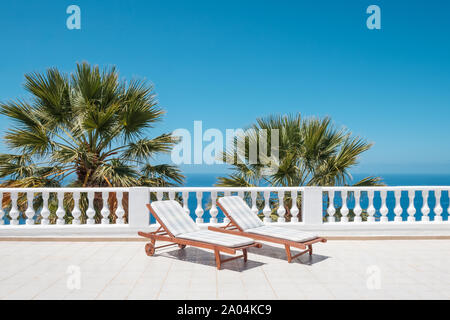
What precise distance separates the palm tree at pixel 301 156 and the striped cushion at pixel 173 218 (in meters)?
3.19

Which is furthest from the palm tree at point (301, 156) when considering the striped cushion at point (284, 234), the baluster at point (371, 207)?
the striped cushion at point (284, 234)

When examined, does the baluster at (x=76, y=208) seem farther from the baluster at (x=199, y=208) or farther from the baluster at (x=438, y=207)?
the baluster at (x=438, y=207)

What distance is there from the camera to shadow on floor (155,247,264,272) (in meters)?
5.14

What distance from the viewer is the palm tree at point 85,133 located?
860cm

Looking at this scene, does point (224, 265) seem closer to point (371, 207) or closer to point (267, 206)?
point (267, 206)

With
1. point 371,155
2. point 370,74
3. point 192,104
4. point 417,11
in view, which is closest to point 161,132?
point 371,155

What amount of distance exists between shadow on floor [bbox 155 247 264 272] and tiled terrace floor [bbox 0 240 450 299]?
2 cm

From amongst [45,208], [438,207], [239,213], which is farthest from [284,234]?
[45,208]

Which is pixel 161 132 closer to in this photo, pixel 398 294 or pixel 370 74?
pixel 398 294

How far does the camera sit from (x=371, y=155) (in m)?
9.27

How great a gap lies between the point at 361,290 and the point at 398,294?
1.25 feet

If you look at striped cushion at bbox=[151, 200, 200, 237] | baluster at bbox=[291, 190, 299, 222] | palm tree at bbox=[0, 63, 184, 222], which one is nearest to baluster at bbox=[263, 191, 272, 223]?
baluster at bbox=[291, 190, 299, 222]

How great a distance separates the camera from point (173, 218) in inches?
228

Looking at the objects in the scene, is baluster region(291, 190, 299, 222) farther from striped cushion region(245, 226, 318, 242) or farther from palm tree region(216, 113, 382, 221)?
palm tree region(216, 113, 382, 221)
